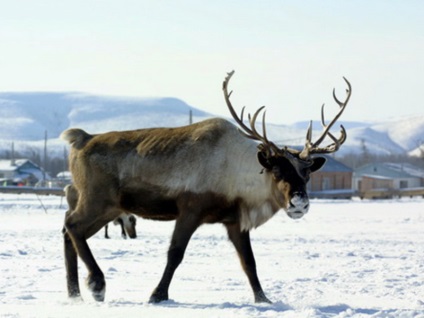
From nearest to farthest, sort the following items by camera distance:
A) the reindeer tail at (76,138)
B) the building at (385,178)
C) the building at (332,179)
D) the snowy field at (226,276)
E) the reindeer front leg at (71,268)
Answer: the snowy field at (226,276)
the reindeer front leg at (71,268)
the reindeer tail at (76,138)
the building at (332,179)
the building at (385,178)

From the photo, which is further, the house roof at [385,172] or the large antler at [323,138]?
the house roof at [385,172]

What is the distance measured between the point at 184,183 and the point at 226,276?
10.3 feet

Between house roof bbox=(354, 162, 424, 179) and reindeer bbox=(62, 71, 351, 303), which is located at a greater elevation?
reindeer bbox=(62, 71, 351, 303)

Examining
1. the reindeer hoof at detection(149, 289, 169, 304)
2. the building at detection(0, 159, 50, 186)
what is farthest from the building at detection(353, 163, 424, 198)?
the reindeer hoof at detection(149, 289, 169, 304)

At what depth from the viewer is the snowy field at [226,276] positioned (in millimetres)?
8586

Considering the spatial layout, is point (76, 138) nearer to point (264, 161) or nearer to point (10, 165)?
point (264, 161)

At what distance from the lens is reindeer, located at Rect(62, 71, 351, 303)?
30.2 feet

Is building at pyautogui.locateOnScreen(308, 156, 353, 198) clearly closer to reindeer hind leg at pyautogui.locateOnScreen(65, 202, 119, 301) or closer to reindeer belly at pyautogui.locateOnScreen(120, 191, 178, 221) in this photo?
reindeer hind leg at pyautogui.locateOnScreen(65, 202, 119, 301)

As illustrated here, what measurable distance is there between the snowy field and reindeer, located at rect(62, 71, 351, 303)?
550 mm

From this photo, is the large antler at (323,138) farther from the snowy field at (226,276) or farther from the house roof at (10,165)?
the house roof at (10,165)

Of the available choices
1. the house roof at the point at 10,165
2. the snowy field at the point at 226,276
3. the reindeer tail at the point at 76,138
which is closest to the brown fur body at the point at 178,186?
the reindeer tail at the point at 76,138

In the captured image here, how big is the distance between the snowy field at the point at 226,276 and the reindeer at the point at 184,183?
21.7 inches

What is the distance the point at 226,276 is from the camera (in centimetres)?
1215

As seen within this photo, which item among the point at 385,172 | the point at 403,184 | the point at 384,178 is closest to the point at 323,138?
the point at 384,178
